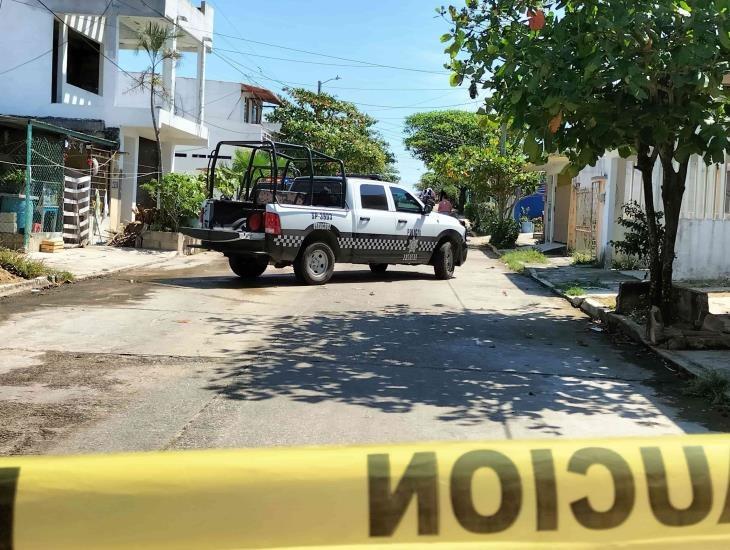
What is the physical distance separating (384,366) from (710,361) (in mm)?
3305

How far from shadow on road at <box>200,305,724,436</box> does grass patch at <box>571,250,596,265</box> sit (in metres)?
9.48

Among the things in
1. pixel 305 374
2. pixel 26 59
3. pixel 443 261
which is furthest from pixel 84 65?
pixel 305 374

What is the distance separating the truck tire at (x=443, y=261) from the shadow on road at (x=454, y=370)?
17.2 feet

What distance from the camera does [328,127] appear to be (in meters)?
42.8

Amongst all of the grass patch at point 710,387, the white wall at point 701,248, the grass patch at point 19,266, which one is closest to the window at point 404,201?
the white wall at point 701,248

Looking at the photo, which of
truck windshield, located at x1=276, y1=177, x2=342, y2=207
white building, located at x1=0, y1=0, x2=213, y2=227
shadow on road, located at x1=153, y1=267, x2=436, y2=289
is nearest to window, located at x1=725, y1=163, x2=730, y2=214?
shadow on road, located at x1=153, y1=267, x2=436, y2=289

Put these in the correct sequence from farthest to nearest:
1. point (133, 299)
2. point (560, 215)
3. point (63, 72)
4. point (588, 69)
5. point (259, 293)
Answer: point (560, 215)
point (63, 72)
point (259, 293)
point (133, 299)
point (588, 69)

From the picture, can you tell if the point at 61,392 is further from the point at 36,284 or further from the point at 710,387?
the point at 36,284

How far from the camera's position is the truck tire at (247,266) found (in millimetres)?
13680

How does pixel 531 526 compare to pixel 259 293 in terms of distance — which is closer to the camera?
pixel 531 526

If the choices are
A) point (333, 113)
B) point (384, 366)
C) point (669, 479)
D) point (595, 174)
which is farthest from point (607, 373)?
point (333, 113)

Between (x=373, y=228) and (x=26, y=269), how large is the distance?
19.7ft

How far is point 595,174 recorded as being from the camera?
2053cm

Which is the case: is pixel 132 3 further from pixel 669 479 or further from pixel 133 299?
pixel 669 479
